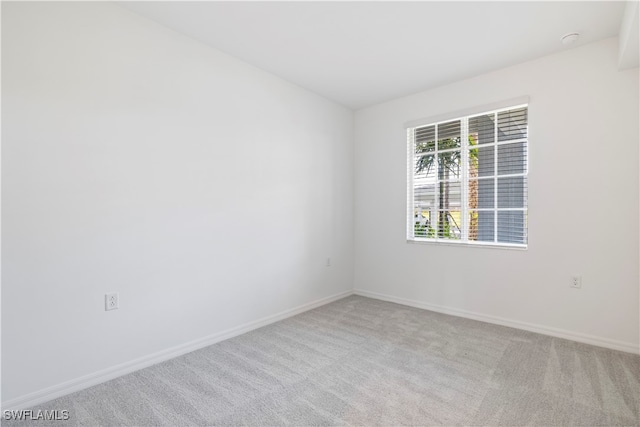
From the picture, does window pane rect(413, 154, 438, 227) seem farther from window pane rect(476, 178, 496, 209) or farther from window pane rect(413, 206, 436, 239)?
window pane rect(476, 178, 496, 209)

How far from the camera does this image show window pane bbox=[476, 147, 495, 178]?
128 inches

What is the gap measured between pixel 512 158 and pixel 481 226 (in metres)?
0.74

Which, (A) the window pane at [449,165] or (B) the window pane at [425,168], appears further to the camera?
(B) the window pane at [425,168]

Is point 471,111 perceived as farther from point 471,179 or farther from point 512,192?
point 512,192

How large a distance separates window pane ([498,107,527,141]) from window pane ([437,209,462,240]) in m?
0.89

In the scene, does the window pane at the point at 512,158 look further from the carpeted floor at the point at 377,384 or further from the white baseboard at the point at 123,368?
the white baseboard at the point at 123,368

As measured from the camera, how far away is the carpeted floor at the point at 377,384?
1759mm

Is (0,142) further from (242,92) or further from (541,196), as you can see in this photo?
(541,196)

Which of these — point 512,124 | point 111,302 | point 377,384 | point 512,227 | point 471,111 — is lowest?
point 377,384

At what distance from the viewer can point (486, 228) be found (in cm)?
327

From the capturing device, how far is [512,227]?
3.11 metres

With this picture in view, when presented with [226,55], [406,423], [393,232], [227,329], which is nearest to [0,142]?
[226,55]

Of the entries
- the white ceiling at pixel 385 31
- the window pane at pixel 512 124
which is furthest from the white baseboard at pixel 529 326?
the white ceiling at pixel 385 31

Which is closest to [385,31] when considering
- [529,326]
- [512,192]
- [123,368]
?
[512,192]
